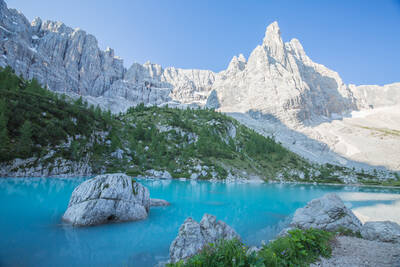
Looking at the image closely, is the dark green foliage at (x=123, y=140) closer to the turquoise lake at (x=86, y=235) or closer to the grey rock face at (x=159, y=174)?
the grey rock face at (x=159, y=174)

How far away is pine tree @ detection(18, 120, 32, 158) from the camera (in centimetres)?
5266

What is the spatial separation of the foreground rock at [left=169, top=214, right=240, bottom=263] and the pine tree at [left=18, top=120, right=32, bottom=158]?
57778 mm

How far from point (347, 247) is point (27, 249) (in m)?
19.9

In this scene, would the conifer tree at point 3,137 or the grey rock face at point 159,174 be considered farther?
the grey rock face at point 159,174

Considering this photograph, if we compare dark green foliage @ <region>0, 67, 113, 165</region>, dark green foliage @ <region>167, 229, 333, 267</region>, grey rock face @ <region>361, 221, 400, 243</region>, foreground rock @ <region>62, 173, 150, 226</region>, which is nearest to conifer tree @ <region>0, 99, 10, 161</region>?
dark green foliage @ <region>0, 67, 113, 165</region>

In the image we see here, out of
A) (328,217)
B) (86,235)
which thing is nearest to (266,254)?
(86,235)

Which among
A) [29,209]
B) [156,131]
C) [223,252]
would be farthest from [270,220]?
[156,131]

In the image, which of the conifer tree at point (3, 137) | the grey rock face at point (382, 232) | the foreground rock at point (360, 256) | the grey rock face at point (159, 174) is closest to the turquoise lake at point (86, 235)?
the grey rock face at point (382, 232)

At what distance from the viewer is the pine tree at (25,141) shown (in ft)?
173

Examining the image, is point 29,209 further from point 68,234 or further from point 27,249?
point 27,249

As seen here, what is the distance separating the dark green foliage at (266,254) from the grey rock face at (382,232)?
24.7ft

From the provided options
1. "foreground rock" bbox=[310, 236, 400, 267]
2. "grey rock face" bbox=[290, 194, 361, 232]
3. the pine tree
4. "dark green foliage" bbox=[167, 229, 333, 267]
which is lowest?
"grey rock face" bbox=[290, 194, 361, 232]

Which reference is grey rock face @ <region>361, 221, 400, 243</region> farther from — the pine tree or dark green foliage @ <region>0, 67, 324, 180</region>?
the pine tree

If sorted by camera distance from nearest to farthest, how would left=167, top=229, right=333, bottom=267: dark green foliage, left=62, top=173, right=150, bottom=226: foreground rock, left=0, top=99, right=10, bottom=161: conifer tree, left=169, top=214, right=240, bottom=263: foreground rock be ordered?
1. left=167, top=229, right=333, bottom=267: dark green foliage
2. left=169, top=214, right=240, bottom=263: foreground rock
3. left=62, top=173, right=150, bottom=226: foreground rock
4. left=0, top=99, right=10, bottom=161: conifer tree
